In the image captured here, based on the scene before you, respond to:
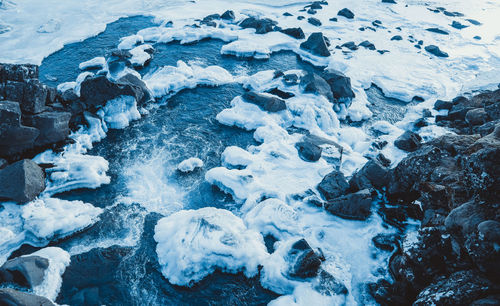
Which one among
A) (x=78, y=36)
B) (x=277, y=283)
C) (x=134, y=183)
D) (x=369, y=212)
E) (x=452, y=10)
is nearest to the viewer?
(x=277, y=283)

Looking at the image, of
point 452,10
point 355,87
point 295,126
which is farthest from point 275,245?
point 452,10

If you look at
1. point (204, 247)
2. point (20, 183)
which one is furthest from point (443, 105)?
point (20, 183)

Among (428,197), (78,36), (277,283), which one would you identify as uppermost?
(78,36)

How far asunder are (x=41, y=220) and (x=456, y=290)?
11665 mm

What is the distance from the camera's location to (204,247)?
9391 mm

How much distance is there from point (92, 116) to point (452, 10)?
41610mm

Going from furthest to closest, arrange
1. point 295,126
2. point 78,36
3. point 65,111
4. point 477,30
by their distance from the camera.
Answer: point 477,30
point 78,36
point 295,126
point 65,111

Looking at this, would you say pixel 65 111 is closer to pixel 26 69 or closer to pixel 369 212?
pixel 26 69

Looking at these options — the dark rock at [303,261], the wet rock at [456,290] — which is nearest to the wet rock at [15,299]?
the dark rock at [303,261]

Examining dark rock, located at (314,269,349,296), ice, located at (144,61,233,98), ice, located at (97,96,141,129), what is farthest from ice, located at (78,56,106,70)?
dark rock, located at (314,269,349,296)

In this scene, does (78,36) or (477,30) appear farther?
(477,30)

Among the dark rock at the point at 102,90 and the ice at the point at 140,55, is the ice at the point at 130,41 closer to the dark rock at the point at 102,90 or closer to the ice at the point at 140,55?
the ice at the point at 140,55

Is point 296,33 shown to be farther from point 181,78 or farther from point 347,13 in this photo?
point 181,78

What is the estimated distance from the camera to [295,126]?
16156 mm
